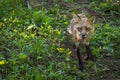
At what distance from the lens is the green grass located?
6.52 m

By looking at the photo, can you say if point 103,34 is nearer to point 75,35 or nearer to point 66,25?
point 66,25

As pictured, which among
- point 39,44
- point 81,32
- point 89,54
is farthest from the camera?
point 89,54

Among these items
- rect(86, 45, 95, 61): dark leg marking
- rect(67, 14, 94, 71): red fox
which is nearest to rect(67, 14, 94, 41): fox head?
rect(67, 14, 94, 71): red fox

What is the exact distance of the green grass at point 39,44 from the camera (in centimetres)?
652

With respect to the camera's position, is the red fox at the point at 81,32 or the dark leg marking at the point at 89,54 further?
the dark leg marking at the point at 89,54

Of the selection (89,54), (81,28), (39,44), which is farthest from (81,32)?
(39,44)

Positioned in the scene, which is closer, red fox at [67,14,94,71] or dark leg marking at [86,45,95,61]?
red fox at [67,14,94,71]

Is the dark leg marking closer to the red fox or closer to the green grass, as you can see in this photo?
the red fox

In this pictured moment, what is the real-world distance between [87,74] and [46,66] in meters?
0.92

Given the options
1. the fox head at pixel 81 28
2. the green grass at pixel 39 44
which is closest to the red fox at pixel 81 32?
the fox head at pixel 81 28

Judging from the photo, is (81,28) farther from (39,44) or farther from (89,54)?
(39,44)

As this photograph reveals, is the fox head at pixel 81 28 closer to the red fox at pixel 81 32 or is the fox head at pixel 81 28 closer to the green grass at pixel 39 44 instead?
the red fox at pixel 81 32

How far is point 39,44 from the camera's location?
7332mm

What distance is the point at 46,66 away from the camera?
6973mm
